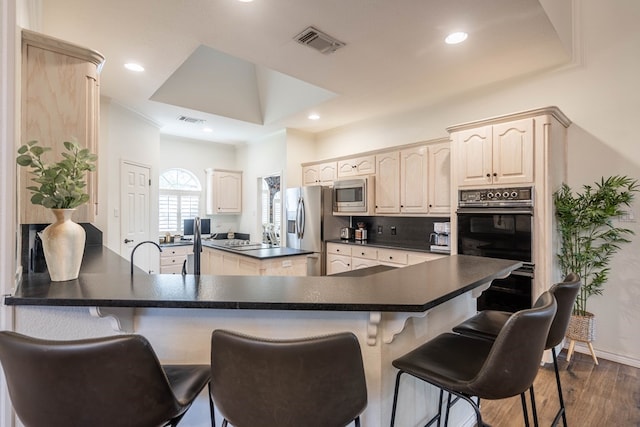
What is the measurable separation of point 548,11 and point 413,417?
2.97m

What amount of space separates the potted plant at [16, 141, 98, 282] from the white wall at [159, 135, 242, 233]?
16.6 ft

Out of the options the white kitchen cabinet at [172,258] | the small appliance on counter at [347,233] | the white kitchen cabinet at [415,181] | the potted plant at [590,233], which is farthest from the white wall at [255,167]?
the potted plant at [590,233]

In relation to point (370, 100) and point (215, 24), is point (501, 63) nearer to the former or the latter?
point (370, 100)

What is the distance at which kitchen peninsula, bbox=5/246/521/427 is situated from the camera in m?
1.10

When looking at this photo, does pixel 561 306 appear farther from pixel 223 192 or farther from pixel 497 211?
pixel 223 192

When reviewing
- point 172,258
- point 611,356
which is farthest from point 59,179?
point 172,258

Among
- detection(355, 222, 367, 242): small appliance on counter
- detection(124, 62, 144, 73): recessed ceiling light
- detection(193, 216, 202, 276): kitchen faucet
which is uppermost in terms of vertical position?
detection(124, 62, 144, 73): recessed ceiling light

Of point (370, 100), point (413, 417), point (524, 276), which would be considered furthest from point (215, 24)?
point (524, 276)

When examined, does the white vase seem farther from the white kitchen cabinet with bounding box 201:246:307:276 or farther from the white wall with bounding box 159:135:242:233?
the white wall with bounding box 159:135:242:233

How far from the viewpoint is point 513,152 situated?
292cm

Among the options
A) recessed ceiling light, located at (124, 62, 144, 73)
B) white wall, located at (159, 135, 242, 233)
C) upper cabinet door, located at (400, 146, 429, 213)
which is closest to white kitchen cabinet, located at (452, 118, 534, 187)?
upper cabinet door, located at (400, 146, 429, 213)

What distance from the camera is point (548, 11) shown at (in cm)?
239

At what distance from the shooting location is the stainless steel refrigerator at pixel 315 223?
195 inches

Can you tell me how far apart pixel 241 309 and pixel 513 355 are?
0.96 meters
